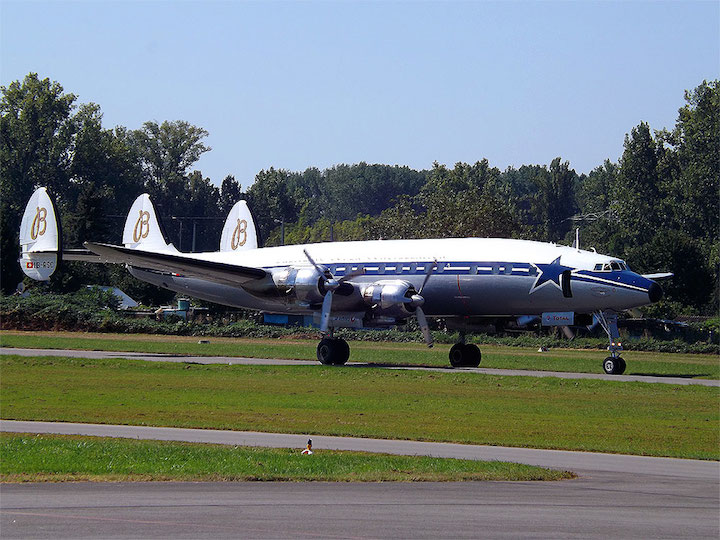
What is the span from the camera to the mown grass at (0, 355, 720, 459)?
70.4 feet

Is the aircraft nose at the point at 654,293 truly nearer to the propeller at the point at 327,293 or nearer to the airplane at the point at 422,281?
the airplane at the point at 422,281

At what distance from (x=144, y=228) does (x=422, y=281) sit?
21.0 metres

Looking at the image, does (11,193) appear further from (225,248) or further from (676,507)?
(676,507)

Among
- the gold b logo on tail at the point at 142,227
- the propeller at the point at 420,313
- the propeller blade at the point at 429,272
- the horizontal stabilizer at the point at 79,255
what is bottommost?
the propeller at the point at 420,313

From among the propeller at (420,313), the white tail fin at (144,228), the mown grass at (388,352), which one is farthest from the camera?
the white tail fin at (144,228)

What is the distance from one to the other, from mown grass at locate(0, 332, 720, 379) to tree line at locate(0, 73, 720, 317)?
1673 centimetres

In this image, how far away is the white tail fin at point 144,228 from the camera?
5250 centimetres

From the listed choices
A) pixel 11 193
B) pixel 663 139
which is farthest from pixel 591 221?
pixel 11 193

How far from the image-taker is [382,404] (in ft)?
88.2

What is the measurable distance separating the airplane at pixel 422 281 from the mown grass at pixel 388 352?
286 centimetres

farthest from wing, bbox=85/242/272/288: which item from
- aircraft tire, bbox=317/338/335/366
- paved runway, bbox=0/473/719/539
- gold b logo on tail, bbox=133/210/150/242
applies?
paved runway, bbox=0/473/719/539

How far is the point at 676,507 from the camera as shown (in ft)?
42.4

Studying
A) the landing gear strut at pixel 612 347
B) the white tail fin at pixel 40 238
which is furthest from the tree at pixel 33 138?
the landing gear strut at pixel 612 347

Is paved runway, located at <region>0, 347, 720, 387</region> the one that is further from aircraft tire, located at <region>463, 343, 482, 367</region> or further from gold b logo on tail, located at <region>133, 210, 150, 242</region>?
gold b logo on tail, located at <region>133, 210, 150, 242</region>
